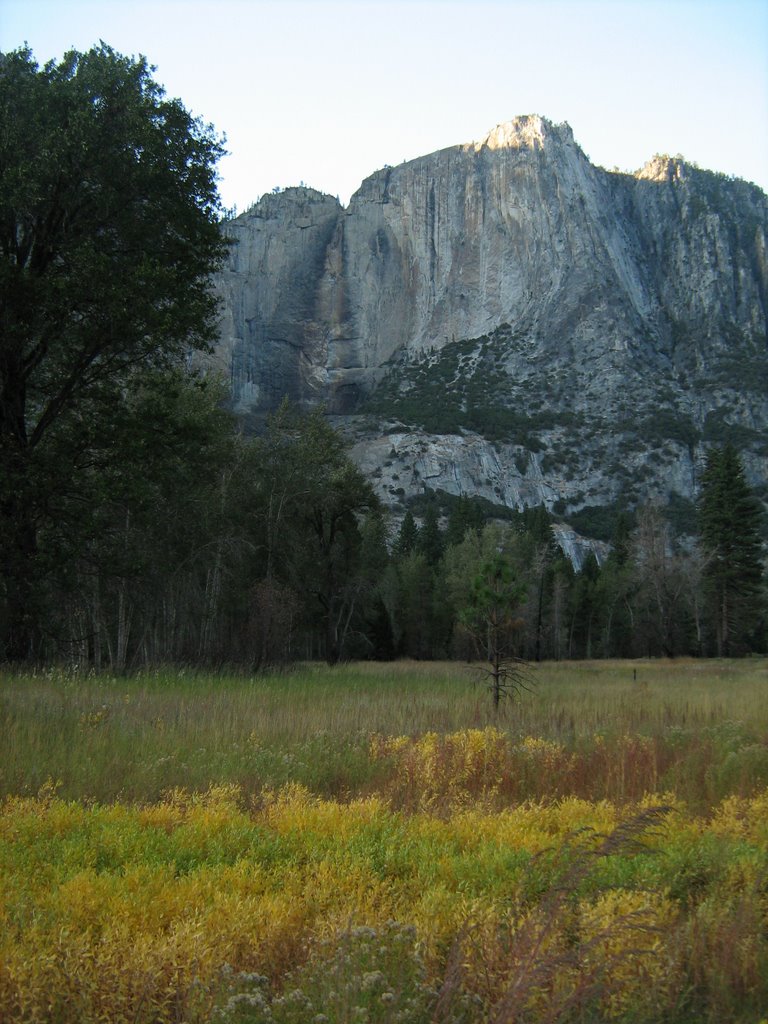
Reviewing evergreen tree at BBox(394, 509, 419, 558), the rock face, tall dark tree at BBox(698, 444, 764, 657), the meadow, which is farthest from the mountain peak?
the meadow

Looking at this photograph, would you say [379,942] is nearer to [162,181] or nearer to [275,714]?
[275,714]

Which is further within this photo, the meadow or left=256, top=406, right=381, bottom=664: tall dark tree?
left=256, top=406, right=381, bottom=664: tall dark tree

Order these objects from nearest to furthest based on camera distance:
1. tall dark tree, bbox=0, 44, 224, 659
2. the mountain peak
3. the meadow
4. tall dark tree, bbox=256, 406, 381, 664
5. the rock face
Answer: the meadow → tall dark tree, bbox=0, 44, 224, 659 → tall dark tree, bbox=256, 406, 381, 664 → the rock face → the mountain peak

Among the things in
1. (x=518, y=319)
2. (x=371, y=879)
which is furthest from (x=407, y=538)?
(x=371, y=879)

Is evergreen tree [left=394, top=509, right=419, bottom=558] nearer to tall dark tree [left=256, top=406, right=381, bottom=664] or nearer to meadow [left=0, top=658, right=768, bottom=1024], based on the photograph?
tall dark tree [left=256, top=406, right=381, bottom=664]

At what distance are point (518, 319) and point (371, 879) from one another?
452 ft

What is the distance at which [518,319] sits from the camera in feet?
446

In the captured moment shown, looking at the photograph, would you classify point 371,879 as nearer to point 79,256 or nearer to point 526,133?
point 79,256

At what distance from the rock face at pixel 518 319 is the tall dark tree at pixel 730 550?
58.5 meters

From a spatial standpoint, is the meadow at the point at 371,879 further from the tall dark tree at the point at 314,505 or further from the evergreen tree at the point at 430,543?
the evergreen tree at the point at 430,543

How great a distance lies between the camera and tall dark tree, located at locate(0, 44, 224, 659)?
12.5 meters

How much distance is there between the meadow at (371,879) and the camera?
124 inches

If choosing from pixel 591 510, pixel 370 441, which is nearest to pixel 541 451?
pixel 591 510

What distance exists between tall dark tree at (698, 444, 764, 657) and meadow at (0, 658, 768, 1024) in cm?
4455
